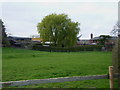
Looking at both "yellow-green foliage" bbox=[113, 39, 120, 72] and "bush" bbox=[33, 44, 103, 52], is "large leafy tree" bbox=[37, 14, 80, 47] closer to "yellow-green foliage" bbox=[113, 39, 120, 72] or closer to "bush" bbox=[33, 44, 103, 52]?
"bush" bbox=[33, 44, 103, 52]

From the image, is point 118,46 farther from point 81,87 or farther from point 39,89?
point 39,89

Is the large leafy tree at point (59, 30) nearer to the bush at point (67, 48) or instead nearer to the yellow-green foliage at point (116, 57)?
the bush at point (67, 48)

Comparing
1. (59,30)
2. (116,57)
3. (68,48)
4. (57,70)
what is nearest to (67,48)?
(68,48)

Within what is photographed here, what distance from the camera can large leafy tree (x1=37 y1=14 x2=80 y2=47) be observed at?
45.6 m

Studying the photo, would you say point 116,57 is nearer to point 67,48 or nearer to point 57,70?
point 57,70

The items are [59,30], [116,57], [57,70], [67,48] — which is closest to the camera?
[116,57]

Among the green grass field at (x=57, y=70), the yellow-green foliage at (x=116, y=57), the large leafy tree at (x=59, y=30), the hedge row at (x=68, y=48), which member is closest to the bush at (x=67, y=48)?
the hedge row at (x=68, y=48)

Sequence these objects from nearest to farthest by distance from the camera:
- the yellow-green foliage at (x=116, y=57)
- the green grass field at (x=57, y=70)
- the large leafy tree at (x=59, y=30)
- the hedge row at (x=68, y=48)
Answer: the yellow-green foliage at (x=116, y=57) → the green grass field at (x=57, y=70) → the hedge row at (x=68, y=48) → the large leafy tree at (x=59, y=30)

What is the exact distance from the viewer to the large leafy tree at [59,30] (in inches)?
1794

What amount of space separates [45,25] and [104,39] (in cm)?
2665

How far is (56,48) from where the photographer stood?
43.8 m

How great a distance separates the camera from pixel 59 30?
45.6 meters

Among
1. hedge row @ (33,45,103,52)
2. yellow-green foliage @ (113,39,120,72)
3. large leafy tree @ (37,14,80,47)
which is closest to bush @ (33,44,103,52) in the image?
hedge row @ (33,45,103,52)

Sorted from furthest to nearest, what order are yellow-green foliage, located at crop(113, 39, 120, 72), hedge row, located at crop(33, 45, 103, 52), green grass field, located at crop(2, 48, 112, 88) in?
hedge row, located at crop(33, 45, 103, 52), green grass field, located at crop(2, 48, 112, 88), yellow-green foliage, located at crop(113, 39, 120, 72)
